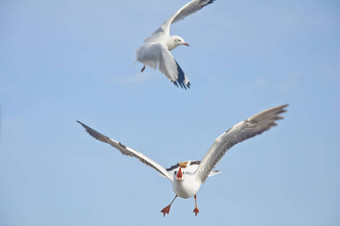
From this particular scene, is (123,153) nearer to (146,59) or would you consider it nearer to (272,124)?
(146,59)

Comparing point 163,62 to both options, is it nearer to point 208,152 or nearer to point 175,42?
point 175,42

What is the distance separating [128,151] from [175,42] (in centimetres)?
250

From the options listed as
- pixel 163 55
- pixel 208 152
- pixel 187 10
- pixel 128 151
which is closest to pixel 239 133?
pixel 208 152

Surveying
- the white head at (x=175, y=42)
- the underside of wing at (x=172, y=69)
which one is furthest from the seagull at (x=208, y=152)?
the white head at (x=175, y=42)

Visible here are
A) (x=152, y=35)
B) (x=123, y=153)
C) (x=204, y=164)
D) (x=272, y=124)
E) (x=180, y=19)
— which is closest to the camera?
(x=272, y=124)

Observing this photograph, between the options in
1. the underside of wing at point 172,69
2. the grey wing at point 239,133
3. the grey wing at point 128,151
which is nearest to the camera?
the grey wing at point 239,133

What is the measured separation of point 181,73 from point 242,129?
2011 millimetres

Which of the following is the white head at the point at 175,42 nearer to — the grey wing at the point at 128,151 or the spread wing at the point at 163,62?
the spread wing at the point at 163,62

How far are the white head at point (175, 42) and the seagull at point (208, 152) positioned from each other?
2.19 meters

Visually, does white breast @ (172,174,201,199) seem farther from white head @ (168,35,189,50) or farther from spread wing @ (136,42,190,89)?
white head @ (168,35,189,50)

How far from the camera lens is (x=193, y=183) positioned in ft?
26.4

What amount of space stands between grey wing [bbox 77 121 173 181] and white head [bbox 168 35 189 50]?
216cm

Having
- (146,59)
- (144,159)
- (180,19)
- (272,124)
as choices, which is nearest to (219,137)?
(272,124)

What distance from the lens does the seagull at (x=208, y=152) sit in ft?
23.2
